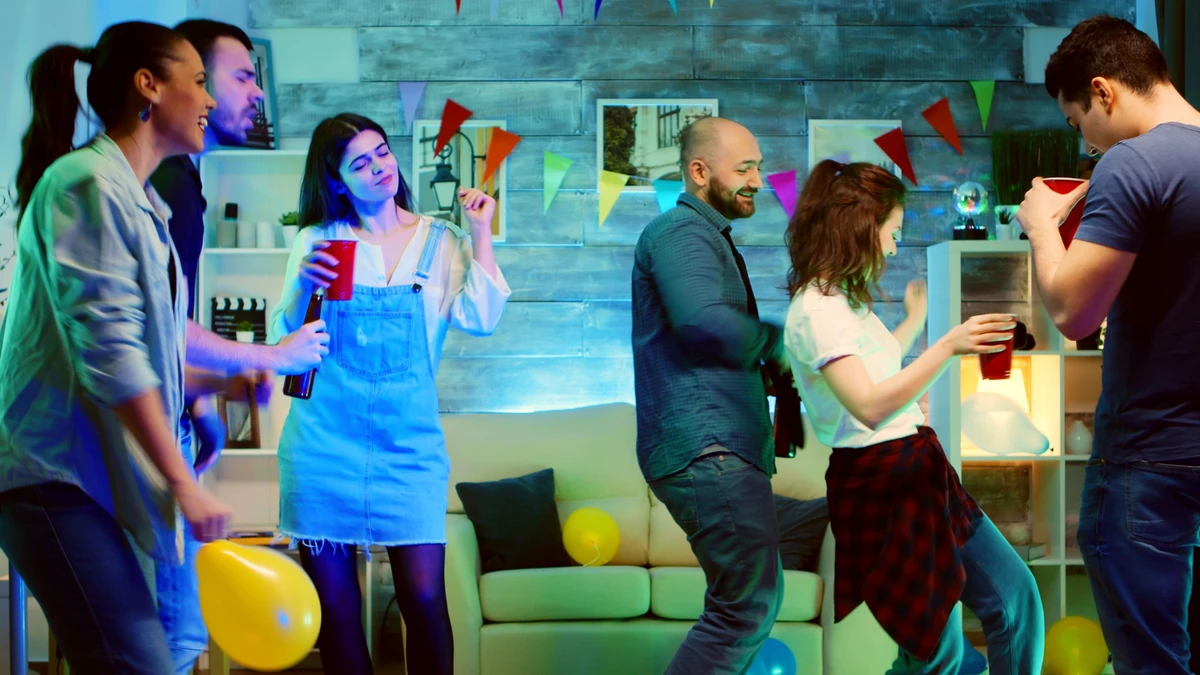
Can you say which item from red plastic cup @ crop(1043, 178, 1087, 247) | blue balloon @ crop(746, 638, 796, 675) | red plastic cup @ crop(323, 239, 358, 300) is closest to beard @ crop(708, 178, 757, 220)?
red plastic cup @ crop(1043, 178, 1087, 247)

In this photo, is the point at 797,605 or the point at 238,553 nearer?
the point at 238,553

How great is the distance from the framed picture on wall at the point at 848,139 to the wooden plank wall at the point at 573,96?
0.05 meters

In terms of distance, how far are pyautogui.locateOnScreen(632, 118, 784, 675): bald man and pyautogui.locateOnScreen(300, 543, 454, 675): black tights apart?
20.0 inches

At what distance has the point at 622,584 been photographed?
3678mm

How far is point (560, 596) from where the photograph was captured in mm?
3660

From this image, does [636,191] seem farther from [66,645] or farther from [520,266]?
[66,645]

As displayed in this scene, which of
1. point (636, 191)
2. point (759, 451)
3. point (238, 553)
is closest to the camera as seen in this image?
point (238, 553)

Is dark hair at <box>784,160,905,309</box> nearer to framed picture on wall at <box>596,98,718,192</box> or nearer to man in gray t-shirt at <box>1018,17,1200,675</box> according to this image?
man in gray t-shirt at <box>1018,17,1200,675</box>

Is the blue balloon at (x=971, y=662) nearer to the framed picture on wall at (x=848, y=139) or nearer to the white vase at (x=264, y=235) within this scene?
the framed picture on wall at (x=848, y=139)

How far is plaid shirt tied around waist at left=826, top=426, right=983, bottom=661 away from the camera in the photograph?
2275mm

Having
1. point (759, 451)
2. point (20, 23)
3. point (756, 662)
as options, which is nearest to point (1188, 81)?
point (759, 451)

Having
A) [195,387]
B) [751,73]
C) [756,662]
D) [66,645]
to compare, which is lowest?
[756,662]

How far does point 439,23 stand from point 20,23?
1613 mm

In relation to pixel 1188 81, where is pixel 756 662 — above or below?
below
